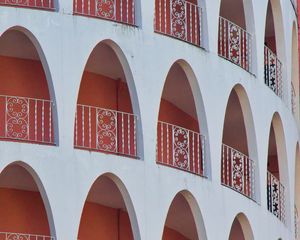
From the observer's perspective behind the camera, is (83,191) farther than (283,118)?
No

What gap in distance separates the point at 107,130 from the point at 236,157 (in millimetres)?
4460

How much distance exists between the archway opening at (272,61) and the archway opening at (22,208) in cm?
763

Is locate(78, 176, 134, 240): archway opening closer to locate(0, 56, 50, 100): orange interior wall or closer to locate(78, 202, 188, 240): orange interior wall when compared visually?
locate(78, 202, 188, 240): orange interior wall

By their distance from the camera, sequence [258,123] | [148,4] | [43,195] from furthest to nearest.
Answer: [258,123] → [148,4] → [43,195]

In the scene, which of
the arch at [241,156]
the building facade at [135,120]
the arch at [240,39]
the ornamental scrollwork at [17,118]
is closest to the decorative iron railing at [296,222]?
the building facade at [135,120]

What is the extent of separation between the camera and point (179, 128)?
4303 centimetres

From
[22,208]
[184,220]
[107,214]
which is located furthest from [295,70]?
[22,208]

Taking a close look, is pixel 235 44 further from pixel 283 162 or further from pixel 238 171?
pixel 283 162

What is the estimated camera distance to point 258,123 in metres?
45.2

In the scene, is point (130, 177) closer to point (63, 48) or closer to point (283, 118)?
point (63, 48)

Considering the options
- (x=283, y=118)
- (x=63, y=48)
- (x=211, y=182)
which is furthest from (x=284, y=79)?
(x=63, y=48)

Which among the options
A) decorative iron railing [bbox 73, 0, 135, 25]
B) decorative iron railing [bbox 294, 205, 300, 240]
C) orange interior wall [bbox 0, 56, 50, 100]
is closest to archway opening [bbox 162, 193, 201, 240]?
orange interior wall [bbox 0, 56, 50, 100]

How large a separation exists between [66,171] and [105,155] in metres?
1.11

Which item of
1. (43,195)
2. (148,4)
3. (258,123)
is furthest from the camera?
(258,123)
